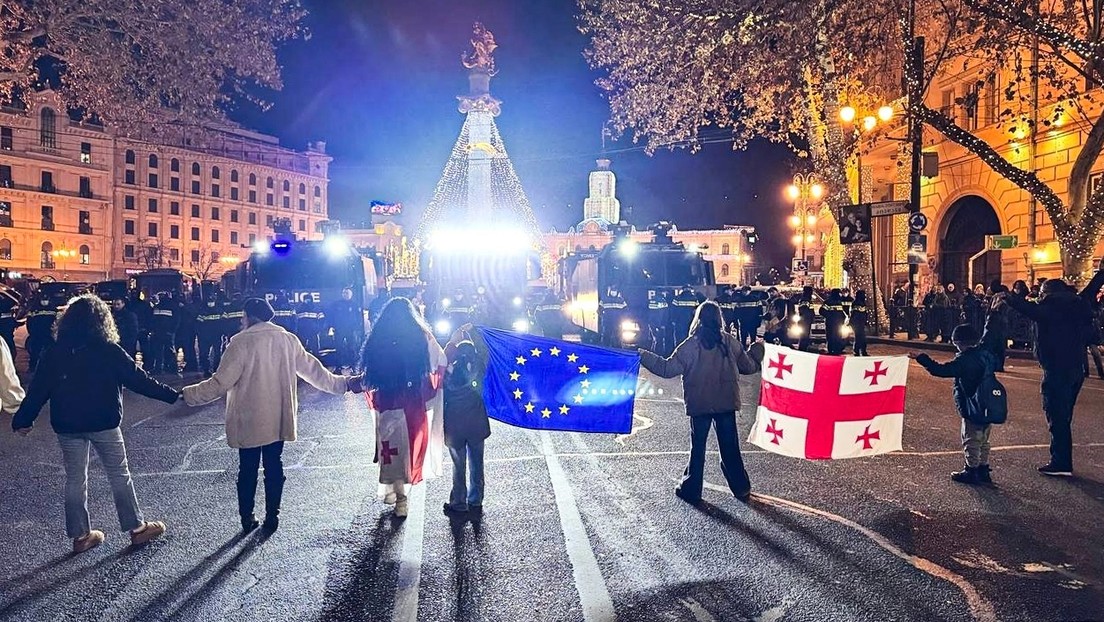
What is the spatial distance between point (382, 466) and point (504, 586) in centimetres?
194

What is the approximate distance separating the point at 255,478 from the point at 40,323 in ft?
40.5

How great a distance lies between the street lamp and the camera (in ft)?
147

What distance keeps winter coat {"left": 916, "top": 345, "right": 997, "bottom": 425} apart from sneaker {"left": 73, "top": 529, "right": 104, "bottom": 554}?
6.95m

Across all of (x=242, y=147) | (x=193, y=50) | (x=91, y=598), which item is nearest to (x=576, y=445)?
(x=91, y=598)

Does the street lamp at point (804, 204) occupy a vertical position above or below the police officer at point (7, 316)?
above

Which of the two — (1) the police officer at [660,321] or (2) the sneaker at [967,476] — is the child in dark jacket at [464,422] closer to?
(2) the sneaker at [967,476]

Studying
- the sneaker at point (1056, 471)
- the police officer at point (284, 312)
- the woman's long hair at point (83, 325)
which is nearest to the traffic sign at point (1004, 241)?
the sneaker at point (1056, 471)

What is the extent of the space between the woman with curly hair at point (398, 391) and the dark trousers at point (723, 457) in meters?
2.23

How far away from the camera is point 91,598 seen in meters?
4.97

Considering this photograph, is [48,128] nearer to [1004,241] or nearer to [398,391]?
[1004,241]

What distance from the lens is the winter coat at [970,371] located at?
7.71m

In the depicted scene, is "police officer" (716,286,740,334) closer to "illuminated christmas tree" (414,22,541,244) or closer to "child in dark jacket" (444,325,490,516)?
"child in dark jacket" (444,325,490,516)

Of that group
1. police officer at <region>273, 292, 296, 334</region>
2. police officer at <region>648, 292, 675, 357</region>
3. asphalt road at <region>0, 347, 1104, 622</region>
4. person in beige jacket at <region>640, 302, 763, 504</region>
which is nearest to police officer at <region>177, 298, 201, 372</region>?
police officer at <region>273, 292, 296, 334</region>

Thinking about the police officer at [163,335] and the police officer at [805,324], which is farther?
the police officer at [805,324]
